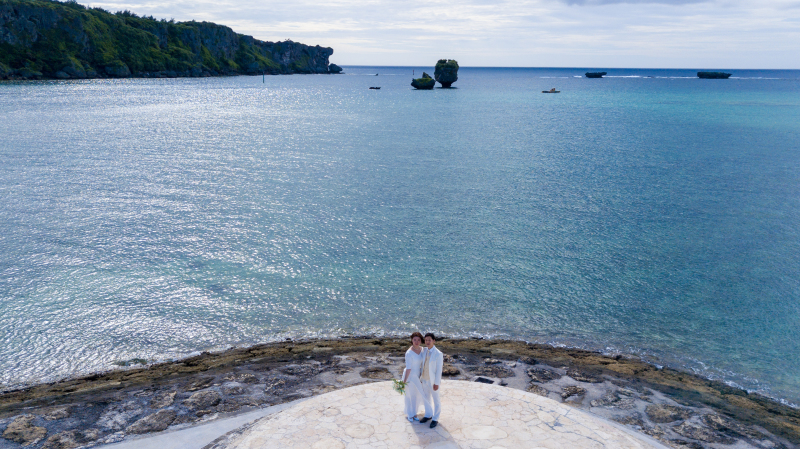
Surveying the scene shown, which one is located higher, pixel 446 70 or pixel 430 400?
pixel 446 70

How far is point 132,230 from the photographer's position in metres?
25.0

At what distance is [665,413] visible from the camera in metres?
12.1

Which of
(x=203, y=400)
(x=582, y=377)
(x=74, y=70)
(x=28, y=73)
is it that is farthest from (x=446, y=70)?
(x=203, y=400)

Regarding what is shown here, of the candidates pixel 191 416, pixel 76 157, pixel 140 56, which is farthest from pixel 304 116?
pixel 140 56

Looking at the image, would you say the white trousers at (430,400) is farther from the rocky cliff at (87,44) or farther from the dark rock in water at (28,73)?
the dark rock in water at (28,73)

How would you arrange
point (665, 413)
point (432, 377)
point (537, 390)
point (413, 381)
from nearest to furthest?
point (432, 377)
point (413, 381)
point (665, 413)
point (537, 390)

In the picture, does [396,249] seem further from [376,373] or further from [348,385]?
[348,385]

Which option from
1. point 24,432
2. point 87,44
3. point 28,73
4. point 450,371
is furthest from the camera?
point 87,44

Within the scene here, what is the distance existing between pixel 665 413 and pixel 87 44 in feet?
598

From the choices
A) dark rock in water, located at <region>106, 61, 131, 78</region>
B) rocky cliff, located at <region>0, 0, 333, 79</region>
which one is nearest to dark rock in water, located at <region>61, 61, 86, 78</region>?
rocky cliff, located at <region>0, 0, 333, 79</region>

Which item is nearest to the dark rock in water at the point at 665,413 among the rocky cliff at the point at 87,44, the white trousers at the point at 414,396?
the white trousers at the point at 414,396

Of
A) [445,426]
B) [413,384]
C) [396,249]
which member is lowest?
[396,249]

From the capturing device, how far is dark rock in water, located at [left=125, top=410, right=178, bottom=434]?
36.4 feet

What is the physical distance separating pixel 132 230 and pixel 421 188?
17741 mm
